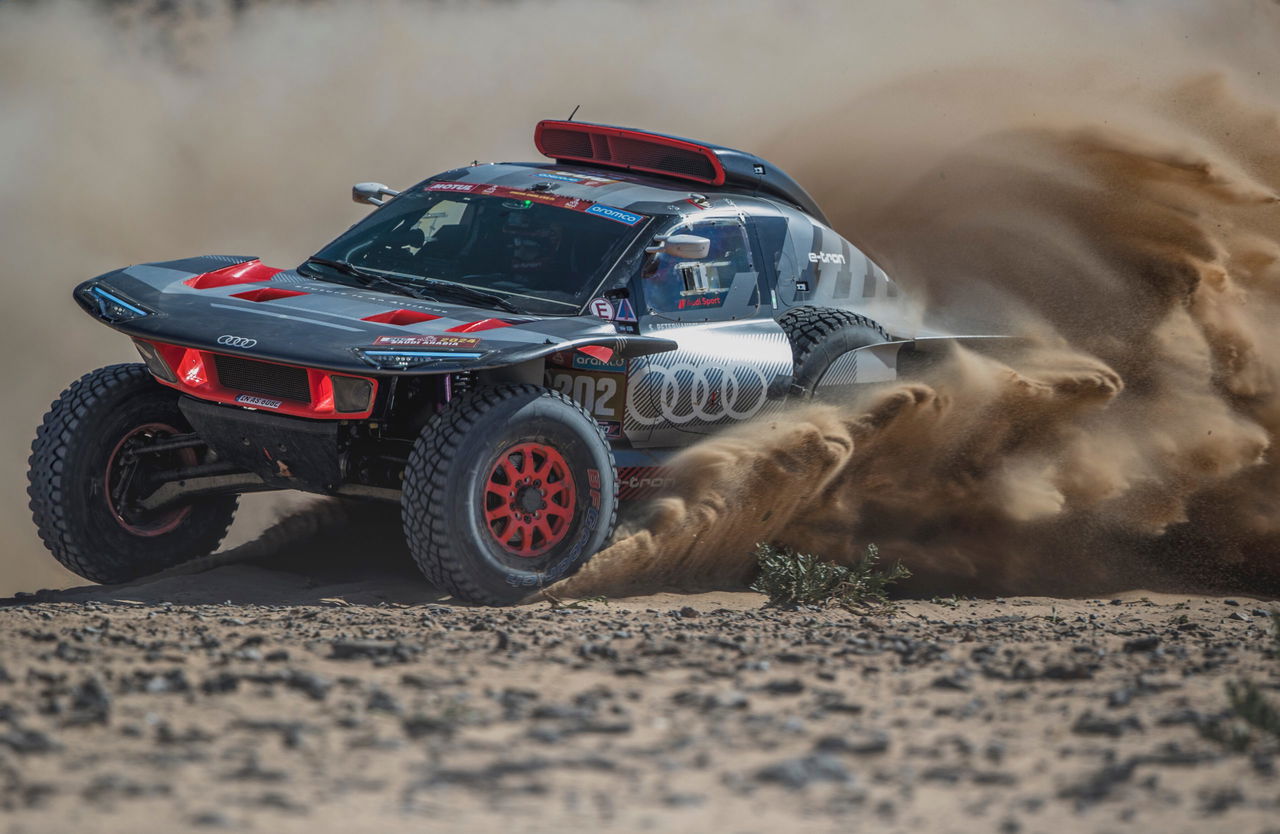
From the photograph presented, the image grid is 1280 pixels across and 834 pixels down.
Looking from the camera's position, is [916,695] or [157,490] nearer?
[916,695]

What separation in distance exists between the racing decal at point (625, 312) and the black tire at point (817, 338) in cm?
90

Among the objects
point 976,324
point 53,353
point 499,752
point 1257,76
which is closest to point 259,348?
point 499,752

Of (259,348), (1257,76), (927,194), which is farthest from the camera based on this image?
(1257,76)

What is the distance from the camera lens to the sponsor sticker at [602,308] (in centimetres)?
682

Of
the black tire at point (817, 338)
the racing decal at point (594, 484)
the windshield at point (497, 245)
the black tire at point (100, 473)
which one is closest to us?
the racing decal at point (594, 484)

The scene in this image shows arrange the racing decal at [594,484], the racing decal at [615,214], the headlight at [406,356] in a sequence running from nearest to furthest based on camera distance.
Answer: the headlight at [406,356]
the racing decal at [594,484]
the racing decal at [615,214]

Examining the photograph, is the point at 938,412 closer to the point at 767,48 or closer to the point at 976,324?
the point at 976,324

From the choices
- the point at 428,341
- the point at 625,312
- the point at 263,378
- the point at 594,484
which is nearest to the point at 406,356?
the point at 428,341

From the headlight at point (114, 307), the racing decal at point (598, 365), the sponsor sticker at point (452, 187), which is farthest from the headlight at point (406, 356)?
the sponsor sticker at point (452, 187)

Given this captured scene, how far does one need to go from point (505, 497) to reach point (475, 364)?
66 centimetres

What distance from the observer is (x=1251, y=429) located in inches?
353

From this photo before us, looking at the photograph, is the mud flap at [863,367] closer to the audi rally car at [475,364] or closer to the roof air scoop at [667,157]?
the audi rally car at [475,364]

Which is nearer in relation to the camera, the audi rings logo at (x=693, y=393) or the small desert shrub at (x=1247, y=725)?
the small desert shrub at (x=1247, y=725)

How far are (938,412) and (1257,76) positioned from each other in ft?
18.0
